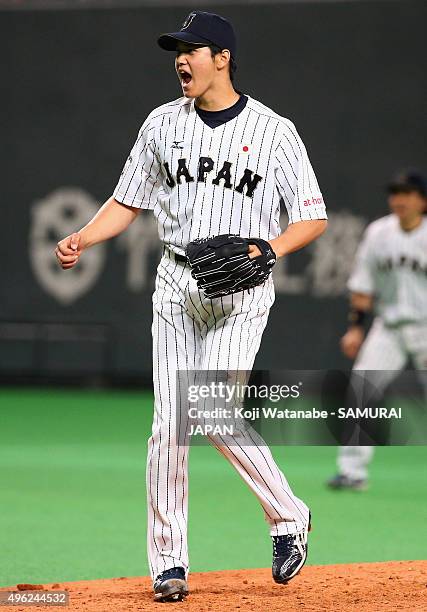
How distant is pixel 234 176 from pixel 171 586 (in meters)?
1.58

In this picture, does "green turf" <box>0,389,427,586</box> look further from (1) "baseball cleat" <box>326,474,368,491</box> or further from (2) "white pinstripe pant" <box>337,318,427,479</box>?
(2) "white pinstripe pant" <box>337,318,427,479</box>

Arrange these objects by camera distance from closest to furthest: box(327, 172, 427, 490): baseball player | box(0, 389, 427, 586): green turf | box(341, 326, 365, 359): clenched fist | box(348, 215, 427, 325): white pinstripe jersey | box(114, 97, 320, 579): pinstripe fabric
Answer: box(114, 97, 320, 579): pinstripe fabric
box(0, 389, 427, 586): green turf
box(341, 326, 365, 359): clenched fist
box(327, 172, 427, 490): baseball player
box(348, 215, 427, 325): white pinstripe jersey

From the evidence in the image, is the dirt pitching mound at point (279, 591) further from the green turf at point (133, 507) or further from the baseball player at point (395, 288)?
the baseball player at point (395, 288)

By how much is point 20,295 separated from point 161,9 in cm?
392

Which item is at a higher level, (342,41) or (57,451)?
(342,41)

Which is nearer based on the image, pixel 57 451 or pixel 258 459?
pixel 258 459

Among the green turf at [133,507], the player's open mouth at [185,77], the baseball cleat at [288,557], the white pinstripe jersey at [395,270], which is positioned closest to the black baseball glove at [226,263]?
the player's open mouth at [185,77]

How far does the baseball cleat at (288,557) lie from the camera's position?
480 centimetres

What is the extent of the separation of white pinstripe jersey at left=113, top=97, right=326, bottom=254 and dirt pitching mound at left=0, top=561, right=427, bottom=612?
1.36 meters

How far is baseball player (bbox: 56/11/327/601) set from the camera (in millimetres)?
4762

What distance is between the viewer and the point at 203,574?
17.6 feet

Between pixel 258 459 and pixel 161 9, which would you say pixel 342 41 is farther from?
pixel 258 459

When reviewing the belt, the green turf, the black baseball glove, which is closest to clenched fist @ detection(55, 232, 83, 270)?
the belt

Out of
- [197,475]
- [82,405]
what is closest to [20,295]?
[82,405]
